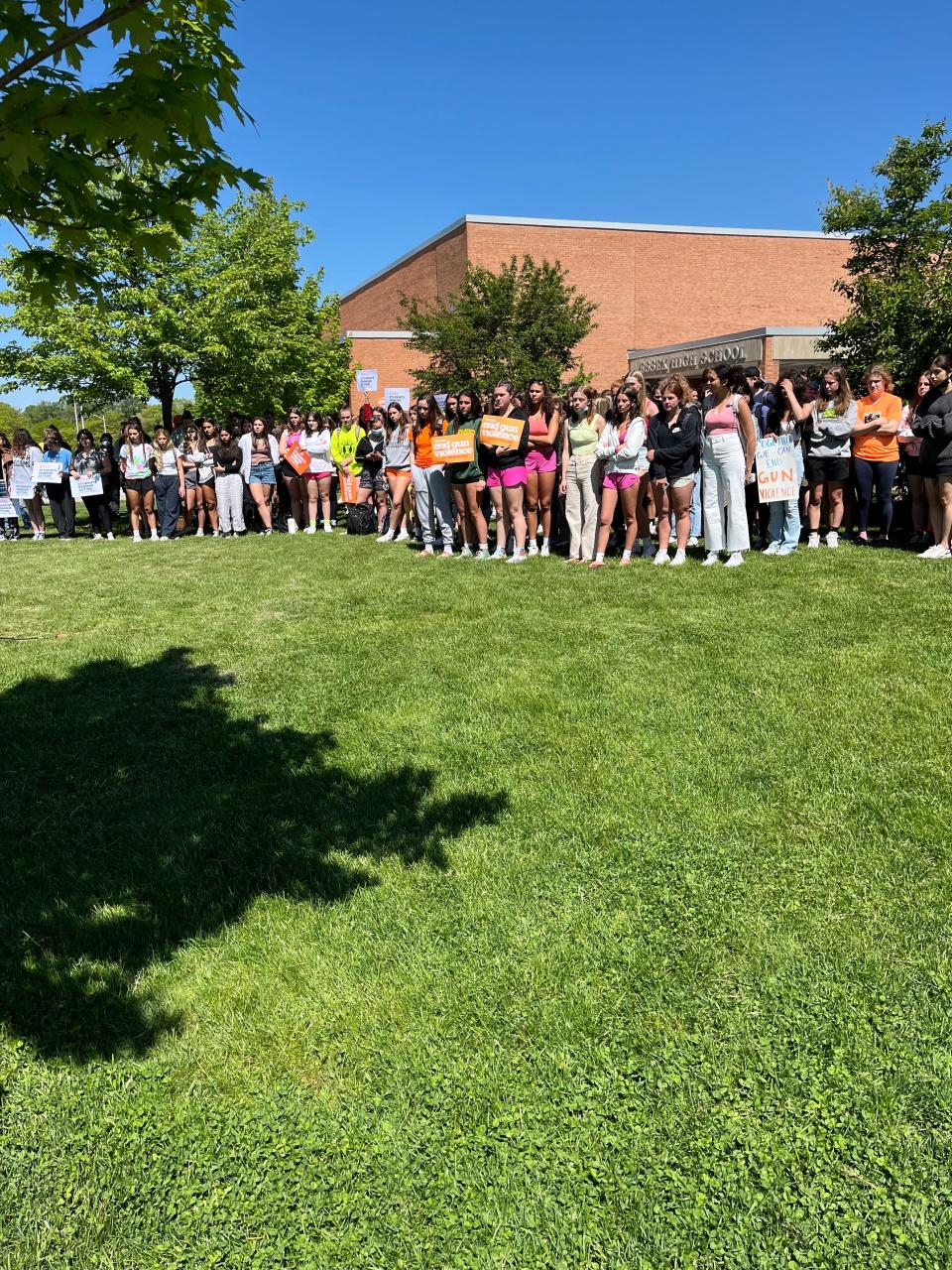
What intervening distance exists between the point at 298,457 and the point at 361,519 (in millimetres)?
1625

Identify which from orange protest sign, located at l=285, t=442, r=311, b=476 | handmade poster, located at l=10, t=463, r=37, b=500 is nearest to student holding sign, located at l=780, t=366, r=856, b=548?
orange protest sign, located at l=285, t=442, r=311, b=476

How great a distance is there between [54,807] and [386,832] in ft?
5.93

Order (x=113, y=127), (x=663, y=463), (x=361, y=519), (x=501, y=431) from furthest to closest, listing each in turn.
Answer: (x=361, y=519), (x=501, y=431), (x=663, y=463), (x=113, y=127)

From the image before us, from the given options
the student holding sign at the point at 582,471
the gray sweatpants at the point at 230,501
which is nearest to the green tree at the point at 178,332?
the gray sweatpants at the point at 230,501

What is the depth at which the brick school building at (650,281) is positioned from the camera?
37.5 metres

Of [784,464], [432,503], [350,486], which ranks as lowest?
[432,503]

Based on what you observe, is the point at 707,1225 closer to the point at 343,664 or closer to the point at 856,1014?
the point at 856,1014

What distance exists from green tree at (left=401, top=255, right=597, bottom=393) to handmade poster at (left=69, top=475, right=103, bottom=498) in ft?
48.4

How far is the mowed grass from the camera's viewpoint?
2.08 meters

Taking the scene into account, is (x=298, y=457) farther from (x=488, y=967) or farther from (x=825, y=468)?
(x=488, y=967)

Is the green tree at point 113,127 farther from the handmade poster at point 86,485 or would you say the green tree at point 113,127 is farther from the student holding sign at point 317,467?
the handmade poster at point 86,485

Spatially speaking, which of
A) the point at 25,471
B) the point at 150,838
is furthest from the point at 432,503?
the point at 25,471

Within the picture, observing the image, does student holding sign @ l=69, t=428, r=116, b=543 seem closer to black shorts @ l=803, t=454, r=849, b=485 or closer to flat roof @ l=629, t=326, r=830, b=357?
black shorts @ l=803, t=454, r=849, b=485

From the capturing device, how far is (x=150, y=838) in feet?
12.7
